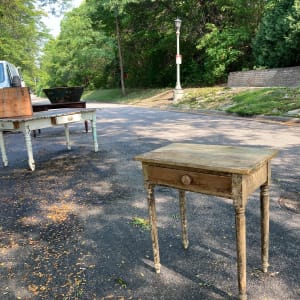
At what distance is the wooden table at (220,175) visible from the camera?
2.01 metres

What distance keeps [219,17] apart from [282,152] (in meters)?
20.3

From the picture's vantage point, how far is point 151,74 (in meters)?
30.6

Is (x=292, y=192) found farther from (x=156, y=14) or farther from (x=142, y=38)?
(x=142, y=38)

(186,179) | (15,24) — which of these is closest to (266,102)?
(186,179)

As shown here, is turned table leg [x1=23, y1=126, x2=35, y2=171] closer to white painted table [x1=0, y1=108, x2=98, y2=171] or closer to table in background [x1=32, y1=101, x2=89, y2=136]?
white painted table [x1=0, y1=108, x2=98, y2=171]

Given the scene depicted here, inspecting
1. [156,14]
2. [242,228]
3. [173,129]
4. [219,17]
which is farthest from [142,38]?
[242,228]

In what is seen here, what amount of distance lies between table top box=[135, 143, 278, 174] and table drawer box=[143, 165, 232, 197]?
56 mm

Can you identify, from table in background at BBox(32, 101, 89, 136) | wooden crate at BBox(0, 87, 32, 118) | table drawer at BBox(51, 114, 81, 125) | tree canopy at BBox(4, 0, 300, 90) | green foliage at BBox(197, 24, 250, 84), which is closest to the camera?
wooden crate at BBox(0, 87, 32, 118)

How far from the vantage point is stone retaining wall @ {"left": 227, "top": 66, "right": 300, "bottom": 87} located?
16.3m

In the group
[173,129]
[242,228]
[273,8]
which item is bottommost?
[173,129]

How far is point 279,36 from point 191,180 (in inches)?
689

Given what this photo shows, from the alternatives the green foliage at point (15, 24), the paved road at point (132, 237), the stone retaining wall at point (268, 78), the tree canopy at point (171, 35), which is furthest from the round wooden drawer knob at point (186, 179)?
the stone retaining wall at point (268, 78)

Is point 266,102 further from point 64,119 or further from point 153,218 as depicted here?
point 153,218

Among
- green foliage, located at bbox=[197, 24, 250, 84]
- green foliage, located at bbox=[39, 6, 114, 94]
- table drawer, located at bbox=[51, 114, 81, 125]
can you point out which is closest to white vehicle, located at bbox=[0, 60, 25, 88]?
table drawer, located at bbox=[51, 114, 81, 125]
